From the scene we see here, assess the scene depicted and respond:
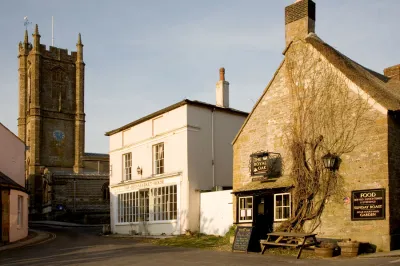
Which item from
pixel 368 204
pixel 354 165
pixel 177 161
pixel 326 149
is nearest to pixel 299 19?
pixel 326 149

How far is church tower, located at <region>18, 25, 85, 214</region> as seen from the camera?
2522 inches

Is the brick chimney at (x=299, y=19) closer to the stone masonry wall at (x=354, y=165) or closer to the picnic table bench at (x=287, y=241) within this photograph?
the stone masonry wall at (x=354, y=165)

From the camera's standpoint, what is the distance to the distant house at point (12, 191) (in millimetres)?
23422

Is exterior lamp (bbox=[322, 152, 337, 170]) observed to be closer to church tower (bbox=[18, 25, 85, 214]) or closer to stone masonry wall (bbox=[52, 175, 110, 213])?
stone masonry wall (bbox=[52, 175, 110, 213])

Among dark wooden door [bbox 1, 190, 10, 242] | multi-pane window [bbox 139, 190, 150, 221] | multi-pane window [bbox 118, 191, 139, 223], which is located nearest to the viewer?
dark wooden door [bbox 1, 190, 10, 242]

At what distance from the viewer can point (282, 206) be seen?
17.2 m

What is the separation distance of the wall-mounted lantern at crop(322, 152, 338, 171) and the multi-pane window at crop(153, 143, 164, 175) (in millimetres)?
11544

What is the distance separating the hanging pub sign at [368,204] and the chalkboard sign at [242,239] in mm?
3534

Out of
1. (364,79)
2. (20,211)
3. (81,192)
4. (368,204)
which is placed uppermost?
(364,79)

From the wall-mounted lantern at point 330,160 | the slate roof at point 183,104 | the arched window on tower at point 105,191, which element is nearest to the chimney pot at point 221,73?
the slate roof at point 183,104

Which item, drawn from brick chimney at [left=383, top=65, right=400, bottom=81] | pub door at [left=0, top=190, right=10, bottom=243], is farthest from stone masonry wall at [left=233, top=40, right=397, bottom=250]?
A: pub door at [left=0, top=190, right=10, bottom=243]

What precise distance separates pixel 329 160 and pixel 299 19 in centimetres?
592

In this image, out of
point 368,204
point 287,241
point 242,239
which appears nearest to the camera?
point 368,204

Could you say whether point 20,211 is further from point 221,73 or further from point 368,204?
point 368,204
